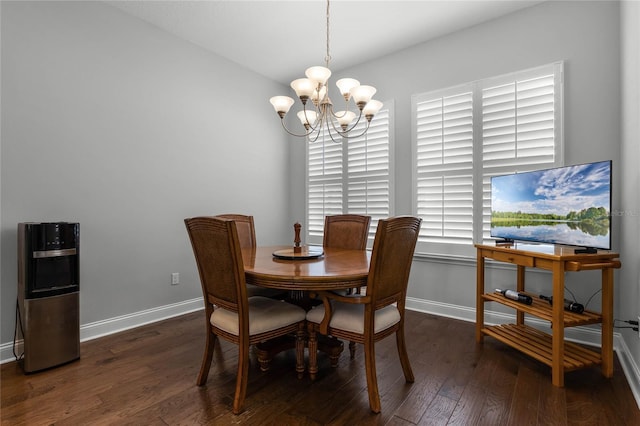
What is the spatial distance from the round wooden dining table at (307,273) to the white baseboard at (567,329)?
59.9 inches

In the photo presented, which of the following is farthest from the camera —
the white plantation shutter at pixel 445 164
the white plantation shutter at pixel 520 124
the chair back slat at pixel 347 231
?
the white plantation shutter at pixel 445 164

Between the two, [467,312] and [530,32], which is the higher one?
[530,32]

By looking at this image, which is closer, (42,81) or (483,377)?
(483,377)

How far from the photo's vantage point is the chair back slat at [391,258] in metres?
1.68

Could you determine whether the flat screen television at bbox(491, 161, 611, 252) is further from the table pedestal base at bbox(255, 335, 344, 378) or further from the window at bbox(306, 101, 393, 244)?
the table pedestal base at bbox(255, 335, 344, 378)

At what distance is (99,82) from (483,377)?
365 cm

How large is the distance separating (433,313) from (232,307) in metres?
2.28

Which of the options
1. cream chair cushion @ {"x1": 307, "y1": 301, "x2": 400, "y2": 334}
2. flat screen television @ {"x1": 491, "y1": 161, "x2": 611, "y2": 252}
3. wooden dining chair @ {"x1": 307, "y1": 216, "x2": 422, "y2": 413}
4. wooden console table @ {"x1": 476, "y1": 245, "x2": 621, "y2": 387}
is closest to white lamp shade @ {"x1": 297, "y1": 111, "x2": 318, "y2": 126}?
wooden dining chair @ {"x1": 307, "y1": 216, "x2": 422, "y2": 413}

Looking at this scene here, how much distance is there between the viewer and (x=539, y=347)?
2.19 m

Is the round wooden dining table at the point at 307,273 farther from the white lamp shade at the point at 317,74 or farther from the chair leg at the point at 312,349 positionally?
the white lamp shade at the point at 317,74

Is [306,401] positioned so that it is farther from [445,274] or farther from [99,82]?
[99,82]

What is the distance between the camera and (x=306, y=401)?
70.6 inches

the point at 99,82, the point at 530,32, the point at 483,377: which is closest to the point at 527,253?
the point at 483,377

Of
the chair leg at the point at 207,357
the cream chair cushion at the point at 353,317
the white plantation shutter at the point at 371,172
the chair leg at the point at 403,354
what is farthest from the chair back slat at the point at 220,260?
the white plantation shutter at the point at 371,172
